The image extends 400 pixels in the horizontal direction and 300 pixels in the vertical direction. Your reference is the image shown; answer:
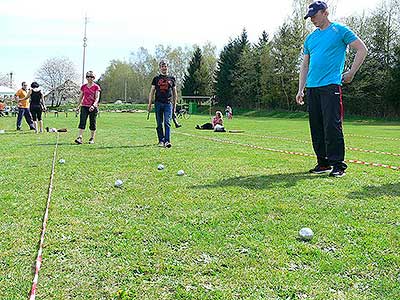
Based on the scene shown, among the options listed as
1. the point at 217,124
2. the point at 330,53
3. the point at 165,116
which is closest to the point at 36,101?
the point at 165,116

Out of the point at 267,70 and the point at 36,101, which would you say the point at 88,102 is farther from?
the point at 267,70

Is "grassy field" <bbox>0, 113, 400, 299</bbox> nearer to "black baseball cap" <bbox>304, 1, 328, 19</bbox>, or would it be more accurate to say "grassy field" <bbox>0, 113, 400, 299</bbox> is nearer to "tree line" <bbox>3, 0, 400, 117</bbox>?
"black baseball cap" <bbox>304, 1, 328, 19</bbox>

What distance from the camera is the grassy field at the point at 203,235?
236 cm

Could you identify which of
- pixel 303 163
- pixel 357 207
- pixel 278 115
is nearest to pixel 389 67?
pixel 278 115

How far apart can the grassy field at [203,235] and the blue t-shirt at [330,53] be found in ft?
4.27

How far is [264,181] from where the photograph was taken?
16.9 feet

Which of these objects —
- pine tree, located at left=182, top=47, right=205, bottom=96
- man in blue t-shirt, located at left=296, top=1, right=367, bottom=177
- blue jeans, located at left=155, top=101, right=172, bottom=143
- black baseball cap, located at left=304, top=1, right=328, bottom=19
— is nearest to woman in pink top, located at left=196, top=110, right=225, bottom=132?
blue jeans, located at left=155, top=101, right=172, bottom=143

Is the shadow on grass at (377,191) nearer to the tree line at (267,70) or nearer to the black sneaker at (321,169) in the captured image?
the black sneaker at (321,169)

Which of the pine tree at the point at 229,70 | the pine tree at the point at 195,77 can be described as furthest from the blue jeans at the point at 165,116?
the pine tree at the point at 195,77

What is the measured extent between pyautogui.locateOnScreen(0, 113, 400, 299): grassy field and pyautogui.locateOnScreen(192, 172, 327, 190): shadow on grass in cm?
1

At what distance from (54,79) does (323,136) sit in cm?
7126

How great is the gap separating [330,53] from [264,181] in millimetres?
1906

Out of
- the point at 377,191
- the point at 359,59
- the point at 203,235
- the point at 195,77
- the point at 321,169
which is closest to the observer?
the point at 203,235

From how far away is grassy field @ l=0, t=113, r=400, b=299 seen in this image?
7.73 ft
